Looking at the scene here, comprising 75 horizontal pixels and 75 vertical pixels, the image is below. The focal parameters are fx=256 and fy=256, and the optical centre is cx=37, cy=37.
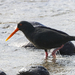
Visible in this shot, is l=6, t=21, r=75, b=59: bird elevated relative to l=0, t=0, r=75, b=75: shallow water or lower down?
elevated

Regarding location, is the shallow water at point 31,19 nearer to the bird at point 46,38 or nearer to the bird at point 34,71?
the bird at point 34,71

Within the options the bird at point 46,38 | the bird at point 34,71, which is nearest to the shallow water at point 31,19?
the bird at point 34,71

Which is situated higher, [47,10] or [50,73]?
[50,73]

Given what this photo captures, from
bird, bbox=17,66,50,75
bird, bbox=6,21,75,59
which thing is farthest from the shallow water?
bird, bbox=6,21,75,59

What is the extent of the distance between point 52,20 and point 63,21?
423 mm

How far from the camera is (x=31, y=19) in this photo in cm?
879

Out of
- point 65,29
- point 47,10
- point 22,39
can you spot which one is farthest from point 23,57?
point 47,10

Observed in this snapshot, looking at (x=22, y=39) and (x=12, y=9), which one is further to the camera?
(x=12, y=9)

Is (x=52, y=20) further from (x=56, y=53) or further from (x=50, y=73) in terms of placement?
(x=50, y=73)

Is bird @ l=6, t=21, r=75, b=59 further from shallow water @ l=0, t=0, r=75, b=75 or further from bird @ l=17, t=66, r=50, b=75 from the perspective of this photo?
bird @ l=17, t=66, r=50, b=75

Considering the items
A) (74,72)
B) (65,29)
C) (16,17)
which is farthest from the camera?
(16,17)

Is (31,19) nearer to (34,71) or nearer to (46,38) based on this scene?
(46,38)

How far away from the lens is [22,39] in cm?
646

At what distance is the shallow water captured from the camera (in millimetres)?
4895
